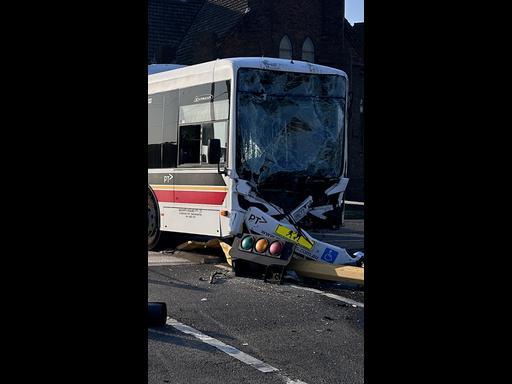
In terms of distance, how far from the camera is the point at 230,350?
21.4 feet

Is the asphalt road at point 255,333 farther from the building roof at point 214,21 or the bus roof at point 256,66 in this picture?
the building roof at point 214,21

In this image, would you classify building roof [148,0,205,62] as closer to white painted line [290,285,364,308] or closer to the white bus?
the white bus

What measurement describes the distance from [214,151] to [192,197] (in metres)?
1.25

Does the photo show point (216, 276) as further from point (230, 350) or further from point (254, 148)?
point (230, 350)

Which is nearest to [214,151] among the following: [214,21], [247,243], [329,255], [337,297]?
[247,243]

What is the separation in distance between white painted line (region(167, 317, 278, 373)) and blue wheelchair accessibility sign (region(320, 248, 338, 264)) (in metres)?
3.54

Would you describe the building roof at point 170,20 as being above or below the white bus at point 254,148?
above

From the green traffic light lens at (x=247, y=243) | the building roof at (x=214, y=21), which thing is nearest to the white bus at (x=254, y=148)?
the green traffic light lens at (x=247, y=243)

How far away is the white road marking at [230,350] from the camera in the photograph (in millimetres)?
5855

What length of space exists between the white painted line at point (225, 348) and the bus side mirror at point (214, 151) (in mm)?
4692

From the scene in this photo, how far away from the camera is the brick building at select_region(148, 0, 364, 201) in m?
33.5
